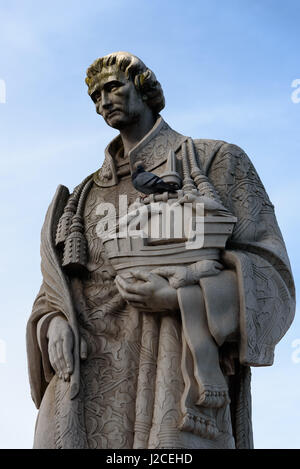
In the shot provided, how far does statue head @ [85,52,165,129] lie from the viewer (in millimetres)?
9359

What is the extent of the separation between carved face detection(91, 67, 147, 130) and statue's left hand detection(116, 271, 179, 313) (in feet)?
5.64

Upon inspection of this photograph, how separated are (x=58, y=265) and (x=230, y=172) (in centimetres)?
171

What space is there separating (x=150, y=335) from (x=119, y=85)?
239cm

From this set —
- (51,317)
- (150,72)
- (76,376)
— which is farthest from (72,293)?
(150,72)

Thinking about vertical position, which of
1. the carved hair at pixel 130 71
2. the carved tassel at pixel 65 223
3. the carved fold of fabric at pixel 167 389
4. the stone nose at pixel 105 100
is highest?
the carved hair at pixel 130 71

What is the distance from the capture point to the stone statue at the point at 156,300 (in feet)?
26.4

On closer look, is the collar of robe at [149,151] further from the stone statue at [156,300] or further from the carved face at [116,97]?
the carved face at [116,97]

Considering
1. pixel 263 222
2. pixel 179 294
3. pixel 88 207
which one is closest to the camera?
pixel 179 294

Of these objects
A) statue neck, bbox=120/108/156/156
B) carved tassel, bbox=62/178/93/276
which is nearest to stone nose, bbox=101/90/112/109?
statue neck, bbox=120/108/156/156

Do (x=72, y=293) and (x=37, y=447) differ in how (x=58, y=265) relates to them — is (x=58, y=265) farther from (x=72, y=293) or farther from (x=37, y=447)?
(x=37, y=447)

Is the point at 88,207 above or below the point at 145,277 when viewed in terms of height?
above

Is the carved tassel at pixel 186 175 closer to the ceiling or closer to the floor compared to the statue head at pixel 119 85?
closer to the floor

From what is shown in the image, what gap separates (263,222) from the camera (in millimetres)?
8891

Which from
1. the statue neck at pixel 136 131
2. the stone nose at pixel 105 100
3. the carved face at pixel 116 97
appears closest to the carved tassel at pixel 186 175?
the statue neck at pixel 136 131
